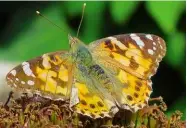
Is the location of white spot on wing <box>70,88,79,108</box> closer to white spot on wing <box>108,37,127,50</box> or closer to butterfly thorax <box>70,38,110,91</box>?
butterfly thorax <box>70,38,110,91</box>

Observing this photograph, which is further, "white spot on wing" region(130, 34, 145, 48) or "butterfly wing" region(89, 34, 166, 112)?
"white spot on wing" region(130, 34, 145, 48)

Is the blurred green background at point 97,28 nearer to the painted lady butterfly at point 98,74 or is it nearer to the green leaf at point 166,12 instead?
the green leaf at point 166,12

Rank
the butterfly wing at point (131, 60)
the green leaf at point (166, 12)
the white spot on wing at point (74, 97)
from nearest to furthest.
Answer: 1. the white spot on wing at point (74, 97)
2. the butterfly wing at point (131, 60)
3. the green leaf at point (166, 12)

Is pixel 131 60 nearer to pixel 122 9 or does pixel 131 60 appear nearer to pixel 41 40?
pixel 122 9

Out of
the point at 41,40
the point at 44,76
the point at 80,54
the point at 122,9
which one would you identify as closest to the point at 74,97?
the point at 44,76

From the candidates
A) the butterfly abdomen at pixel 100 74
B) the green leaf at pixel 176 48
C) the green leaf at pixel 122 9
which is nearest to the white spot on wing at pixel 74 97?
the butterfly abdomen at pixel 100 74

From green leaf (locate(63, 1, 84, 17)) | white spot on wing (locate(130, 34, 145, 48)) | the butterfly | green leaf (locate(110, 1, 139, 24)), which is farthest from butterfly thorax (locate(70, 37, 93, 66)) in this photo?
green leaf (locate(63, 1, 84, 17))
